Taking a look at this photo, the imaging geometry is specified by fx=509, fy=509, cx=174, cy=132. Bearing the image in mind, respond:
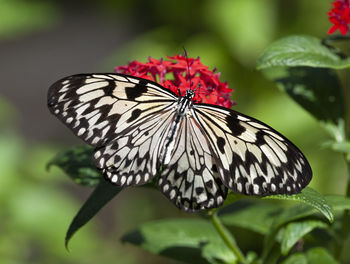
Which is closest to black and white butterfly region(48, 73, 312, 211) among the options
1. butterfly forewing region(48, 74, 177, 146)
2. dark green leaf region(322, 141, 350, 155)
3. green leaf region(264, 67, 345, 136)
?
butterfly forewing region(48, 74, 177, 146)

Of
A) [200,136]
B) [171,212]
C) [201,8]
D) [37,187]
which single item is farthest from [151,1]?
[200,136]

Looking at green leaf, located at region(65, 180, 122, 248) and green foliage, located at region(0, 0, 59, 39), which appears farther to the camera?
green foliage, located at region(0, 0, 59, 39)

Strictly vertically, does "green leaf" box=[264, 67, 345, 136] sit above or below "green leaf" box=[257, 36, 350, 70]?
below

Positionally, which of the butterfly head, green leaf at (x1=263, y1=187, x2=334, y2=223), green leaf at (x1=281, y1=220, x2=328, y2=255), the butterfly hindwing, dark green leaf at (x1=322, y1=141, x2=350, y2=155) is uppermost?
the butterfly head

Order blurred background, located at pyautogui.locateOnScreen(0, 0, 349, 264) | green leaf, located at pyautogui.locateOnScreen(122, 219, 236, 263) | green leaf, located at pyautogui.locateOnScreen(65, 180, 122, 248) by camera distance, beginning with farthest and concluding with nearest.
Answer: blurred background, located at pyautogui.locateOnScreen(0, 0, 349, 264) → green leaf, located at pyautogui.locateOnScreen(122, 219, 236, 263) → green leaf, located at pyautogui.locateOnScreen(65, 180, 122, 248)

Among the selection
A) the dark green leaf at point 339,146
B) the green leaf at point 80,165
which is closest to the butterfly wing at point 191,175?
the green leaf at point 80,165

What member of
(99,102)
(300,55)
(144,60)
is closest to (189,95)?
(99,102)

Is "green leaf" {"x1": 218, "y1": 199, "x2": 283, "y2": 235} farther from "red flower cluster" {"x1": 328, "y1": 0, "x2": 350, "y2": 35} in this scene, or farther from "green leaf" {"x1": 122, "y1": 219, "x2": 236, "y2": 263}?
"red flower cluster" {"x1": 328, "y1": 0, "x2": 350, "y2": 35}

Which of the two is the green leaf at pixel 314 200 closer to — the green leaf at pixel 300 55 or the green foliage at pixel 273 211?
the green foliage at pixel 273 211
